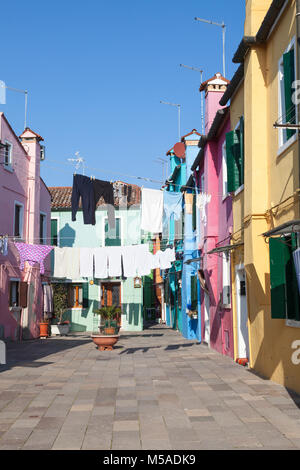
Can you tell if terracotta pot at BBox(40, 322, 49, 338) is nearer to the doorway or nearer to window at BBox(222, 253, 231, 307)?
window at BBox(222, 253, 231, 307)

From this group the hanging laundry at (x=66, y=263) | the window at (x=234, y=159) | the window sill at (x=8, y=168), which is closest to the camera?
the window at (x=234, y=159)

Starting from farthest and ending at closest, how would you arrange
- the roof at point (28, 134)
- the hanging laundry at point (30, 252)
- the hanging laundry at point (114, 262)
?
the roof at point (28, 134)
the hanging laundry at point (114, 262)
the hanging laundry at point (30, 252)

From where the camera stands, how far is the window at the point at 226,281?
45.1 ft

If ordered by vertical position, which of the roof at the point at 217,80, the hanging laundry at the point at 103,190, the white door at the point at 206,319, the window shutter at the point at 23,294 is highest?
the roof at the point at 217,80

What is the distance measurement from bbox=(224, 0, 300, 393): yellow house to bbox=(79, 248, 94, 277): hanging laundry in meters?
11.8

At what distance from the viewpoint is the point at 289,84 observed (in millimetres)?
8203

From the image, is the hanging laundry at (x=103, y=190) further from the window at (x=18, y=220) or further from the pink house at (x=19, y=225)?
the window at (x=18, y=220)

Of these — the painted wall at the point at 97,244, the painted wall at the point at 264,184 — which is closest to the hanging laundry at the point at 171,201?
the painted wall at the point at 97,244

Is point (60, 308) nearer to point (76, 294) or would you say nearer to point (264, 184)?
point (76, 294)

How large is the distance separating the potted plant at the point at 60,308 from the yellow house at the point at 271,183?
1456 cm

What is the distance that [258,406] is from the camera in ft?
24.1
